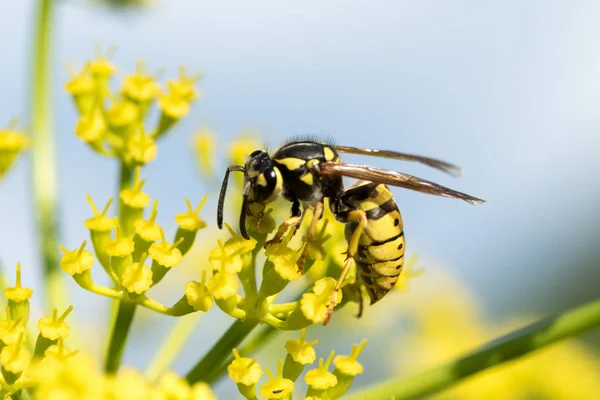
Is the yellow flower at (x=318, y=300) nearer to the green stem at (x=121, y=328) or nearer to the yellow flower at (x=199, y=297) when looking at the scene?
the yellow flower at (x=199, y=297)

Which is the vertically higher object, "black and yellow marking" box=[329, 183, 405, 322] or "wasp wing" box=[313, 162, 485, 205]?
"wasp wing" box=[313, 162, 485, 205]

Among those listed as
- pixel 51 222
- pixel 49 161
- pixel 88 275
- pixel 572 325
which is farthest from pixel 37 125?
pixel 572 325

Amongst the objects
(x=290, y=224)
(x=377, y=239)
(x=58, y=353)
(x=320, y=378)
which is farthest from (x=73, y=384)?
(x=377, y=239)

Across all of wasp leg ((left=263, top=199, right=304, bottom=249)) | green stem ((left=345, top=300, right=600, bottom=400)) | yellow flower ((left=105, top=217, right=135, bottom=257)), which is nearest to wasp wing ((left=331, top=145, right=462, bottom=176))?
wasp leg ((left=263, top=199, right=304, bottom=249))

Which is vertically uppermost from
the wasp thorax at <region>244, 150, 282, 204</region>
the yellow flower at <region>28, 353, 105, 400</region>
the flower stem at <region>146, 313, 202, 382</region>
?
the wasp thorax at <region>244, 150, 282, 204</region>

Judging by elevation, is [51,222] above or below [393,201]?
below

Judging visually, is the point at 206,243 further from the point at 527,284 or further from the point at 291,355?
the point at 527,284

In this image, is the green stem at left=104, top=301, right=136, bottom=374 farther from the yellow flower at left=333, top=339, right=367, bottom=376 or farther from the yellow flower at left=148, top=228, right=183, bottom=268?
the yellow flower at left=333, top=339, right=367, bottom=376
